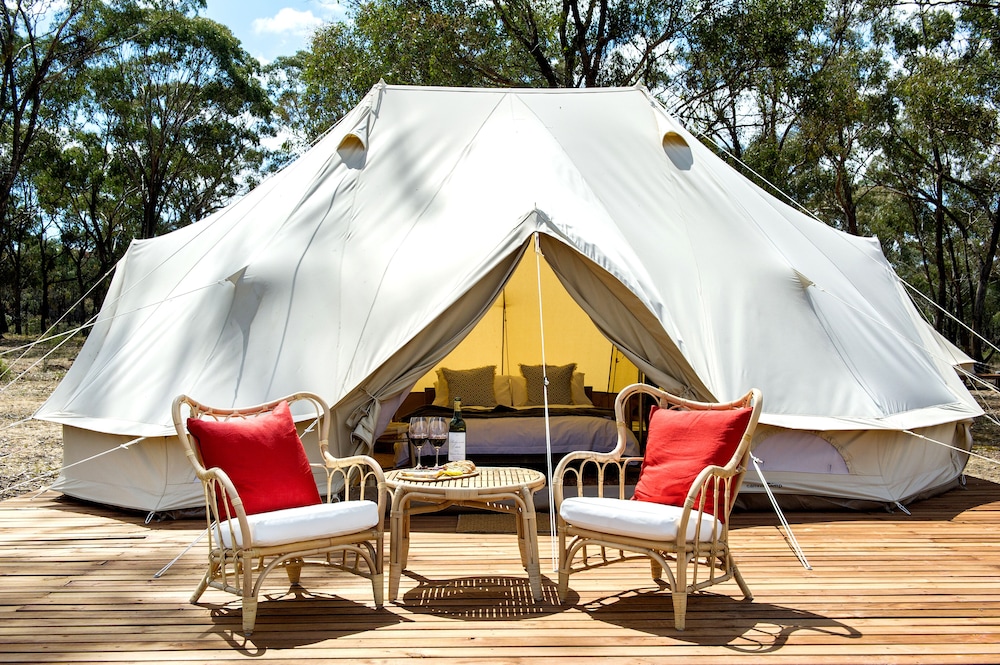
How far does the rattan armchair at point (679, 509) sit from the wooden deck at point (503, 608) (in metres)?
0.18

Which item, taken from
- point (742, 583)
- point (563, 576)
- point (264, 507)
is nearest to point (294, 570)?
point (264, 507)

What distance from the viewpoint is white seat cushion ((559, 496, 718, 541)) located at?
10.6 ft

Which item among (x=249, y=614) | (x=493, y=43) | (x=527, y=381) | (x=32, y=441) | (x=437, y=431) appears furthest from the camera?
(x=493, y=43)

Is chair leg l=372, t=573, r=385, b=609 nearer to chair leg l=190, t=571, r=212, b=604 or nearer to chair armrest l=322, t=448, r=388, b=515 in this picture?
chair armrest l=322, t=448, r=388, b=515

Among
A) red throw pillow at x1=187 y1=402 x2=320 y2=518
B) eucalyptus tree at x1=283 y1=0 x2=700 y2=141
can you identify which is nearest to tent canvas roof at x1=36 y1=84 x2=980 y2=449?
red throw pillow at x1=187 y1=402 x2=320 y2=518

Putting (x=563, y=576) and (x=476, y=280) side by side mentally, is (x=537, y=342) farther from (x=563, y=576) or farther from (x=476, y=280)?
(x=563, y=576)

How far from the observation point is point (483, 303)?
5020 mm

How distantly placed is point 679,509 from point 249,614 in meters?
1.66

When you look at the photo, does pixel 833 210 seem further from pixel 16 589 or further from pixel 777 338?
pixel 16 589

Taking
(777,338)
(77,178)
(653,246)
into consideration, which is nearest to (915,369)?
(777,338)

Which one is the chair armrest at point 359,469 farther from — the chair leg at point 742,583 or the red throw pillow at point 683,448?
the chair leg at point 742,583

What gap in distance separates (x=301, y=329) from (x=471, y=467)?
176cm

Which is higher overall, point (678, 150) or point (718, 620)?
point (678, 150)

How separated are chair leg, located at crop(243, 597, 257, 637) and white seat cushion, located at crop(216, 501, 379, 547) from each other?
20 centimetres
